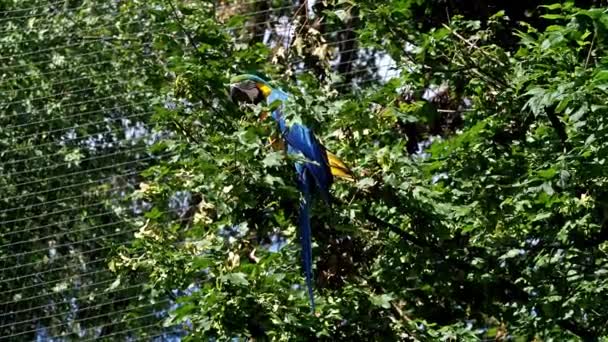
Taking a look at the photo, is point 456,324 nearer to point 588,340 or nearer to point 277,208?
point 588,340

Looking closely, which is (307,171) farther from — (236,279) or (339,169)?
(236,279)

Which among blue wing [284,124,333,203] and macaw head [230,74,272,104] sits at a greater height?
macaw head [230,74,272,104]

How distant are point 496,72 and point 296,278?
661 mm

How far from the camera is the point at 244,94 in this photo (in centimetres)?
271

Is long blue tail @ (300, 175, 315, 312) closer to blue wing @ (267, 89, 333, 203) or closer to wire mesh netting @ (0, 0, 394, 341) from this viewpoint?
blue wing @ (267, 89, 333, 203)

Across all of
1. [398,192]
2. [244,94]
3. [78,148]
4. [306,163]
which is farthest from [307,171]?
[78,148]

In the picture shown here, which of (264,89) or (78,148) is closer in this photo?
(264,89)

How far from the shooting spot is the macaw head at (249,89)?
2.67 meters

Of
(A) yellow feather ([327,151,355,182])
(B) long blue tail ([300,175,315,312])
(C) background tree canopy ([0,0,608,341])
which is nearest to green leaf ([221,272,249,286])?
(C) background tree canopy ([0,0,608,341])

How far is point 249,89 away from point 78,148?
168 cm

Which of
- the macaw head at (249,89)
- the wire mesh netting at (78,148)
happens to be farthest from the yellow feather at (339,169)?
the wire mesh netting at (78,148)

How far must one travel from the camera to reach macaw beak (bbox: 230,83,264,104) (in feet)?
8.78

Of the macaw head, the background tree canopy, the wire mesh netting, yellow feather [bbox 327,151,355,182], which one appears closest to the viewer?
the background tree canopy

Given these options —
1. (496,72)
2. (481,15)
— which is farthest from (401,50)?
(481,15)
